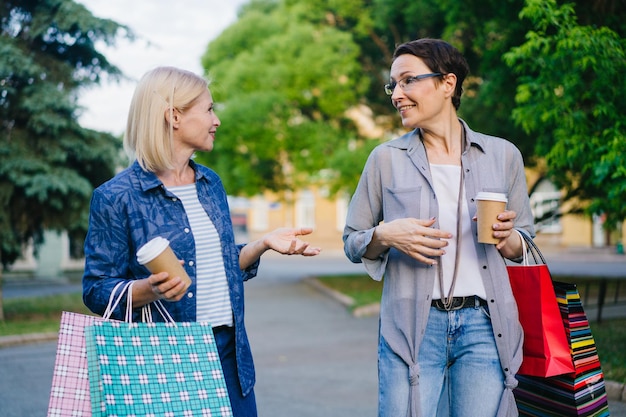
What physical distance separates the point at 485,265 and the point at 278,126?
2050 centimetres

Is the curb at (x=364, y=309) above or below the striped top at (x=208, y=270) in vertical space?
below

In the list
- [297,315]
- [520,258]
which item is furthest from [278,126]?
[520,258]

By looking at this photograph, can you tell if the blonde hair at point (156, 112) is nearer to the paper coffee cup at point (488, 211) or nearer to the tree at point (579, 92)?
the paper coffee cup at point (488, 211)

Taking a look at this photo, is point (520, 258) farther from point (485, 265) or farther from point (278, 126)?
point (278, 126)

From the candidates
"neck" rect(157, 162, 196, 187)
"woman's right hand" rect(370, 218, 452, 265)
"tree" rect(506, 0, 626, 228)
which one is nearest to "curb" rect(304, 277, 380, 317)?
"tree" rect(506, 0, 626, 228)

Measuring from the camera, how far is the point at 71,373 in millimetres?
2535

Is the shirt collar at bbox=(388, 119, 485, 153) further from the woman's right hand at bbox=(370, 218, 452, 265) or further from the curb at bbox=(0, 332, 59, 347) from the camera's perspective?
the curb at bbox=(0, 332, 59, 347)

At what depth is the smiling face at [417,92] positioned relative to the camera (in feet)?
10.6

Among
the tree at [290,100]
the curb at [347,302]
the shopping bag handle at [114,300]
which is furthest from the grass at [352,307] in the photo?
the shopping bag handle at [114,300]

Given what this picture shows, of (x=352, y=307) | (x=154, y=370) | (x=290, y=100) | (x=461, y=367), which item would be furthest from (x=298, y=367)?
(x=290, y=100)

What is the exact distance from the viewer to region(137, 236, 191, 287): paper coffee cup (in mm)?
2492

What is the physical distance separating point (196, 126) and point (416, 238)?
3.20 ft

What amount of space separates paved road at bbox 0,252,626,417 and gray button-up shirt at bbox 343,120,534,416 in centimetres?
386

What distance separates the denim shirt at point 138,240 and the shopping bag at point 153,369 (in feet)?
0.61
